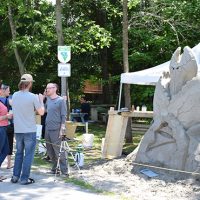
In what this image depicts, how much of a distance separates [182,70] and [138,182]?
245cm

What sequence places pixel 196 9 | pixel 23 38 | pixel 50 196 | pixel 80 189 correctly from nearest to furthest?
pixel 50 196 < pixel 80 189 < pixel 23 38 < pixel 196 9

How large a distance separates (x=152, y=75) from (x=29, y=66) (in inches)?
482

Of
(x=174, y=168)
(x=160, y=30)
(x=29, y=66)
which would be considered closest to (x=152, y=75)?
(x=174, y=168)

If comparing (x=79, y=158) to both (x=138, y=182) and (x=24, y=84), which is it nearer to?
(x=138, y=182)

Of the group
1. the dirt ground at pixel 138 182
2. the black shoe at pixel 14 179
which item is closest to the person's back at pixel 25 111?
the black shoe at pixel 14 179

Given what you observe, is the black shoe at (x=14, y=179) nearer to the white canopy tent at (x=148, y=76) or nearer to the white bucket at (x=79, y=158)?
the white bucket at (x=79, y=158)

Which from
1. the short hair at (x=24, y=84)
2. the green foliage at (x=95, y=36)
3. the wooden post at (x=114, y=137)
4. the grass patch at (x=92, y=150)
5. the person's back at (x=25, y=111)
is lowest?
the grass patch at (x=92, y=150)

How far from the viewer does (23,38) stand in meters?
17.5

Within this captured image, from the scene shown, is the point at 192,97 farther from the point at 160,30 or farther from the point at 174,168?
the point at 160,30

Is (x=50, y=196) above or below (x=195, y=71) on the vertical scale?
below

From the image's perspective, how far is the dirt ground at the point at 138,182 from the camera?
7703mm

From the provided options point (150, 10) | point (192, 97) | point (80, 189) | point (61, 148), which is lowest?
point (80, 189)

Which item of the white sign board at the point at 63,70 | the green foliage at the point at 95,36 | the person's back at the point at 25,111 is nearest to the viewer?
the person's back at the point at 25,111

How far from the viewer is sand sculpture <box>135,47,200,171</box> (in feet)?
29.3
